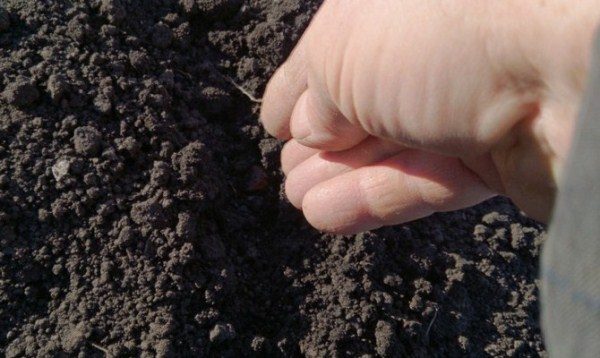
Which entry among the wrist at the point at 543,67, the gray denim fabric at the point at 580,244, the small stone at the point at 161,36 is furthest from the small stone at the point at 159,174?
the gray denim fabric at the point at 580,244

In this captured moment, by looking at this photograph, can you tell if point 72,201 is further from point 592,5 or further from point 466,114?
point 592,5

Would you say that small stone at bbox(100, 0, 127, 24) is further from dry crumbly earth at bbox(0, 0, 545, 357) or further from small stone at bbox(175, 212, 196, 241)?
small stone at bbox(175, 212, 196, 241)

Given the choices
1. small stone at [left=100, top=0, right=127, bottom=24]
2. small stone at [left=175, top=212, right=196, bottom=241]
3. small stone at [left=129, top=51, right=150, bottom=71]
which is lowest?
small stone at [left=175, top=212, right=196, bottom=241]

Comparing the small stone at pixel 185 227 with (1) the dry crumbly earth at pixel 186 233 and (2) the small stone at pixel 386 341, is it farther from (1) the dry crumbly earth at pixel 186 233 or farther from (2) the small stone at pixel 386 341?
(2) the small stone at pixel 386 341

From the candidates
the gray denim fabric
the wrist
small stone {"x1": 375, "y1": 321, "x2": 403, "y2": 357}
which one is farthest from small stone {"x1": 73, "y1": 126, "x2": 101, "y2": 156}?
the gray denim fabric

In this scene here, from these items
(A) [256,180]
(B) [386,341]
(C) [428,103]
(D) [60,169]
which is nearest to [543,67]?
(C) [428,103]

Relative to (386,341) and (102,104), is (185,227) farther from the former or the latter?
(386,341)

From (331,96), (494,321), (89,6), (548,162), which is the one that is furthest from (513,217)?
(89,6)
